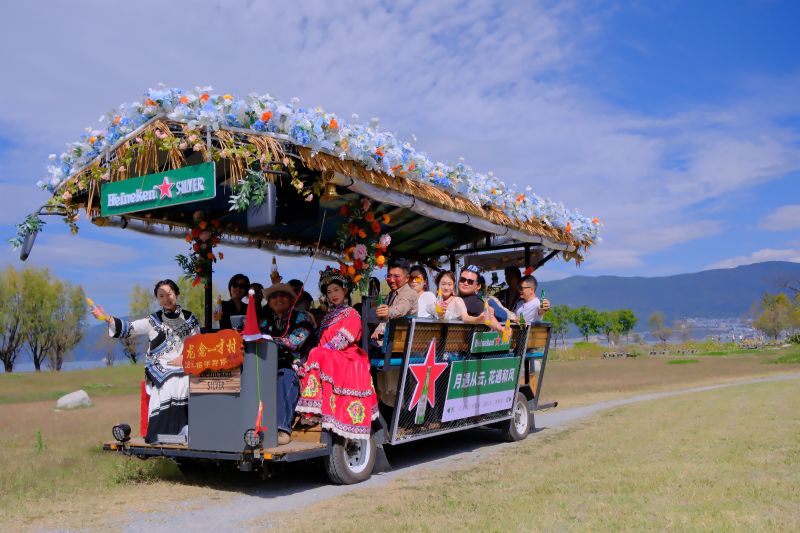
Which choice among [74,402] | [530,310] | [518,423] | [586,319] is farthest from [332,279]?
[586,319]

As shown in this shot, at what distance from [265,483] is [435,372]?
2139mm

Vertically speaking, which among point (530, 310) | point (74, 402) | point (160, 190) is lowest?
point (74, 402)

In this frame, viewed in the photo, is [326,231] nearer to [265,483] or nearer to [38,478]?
[265,483]

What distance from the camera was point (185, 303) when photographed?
2605cm

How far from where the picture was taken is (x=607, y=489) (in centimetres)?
557

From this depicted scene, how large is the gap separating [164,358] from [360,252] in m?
2.23

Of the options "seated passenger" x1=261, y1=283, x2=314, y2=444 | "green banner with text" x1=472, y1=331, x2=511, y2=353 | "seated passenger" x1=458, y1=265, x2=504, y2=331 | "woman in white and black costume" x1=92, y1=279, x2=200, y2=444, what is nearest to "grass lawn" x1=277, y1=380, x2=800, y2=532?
"seated passenger" x1=261, y1=283, x2=314, y2=444

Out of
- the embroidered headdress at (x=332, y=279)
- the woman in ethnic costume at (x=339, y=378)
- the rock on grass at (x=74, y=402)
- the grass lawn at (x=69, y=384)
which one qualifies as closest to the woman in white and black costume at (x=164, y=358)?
the woman in ethnic costume at (x=339, y=378)

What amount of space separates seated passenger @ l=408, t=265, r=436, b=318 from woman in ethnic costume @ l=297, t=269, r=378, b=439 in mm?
1032

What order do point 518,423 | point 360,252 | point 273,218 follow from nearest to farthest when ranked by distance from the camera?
point 273,218 < point 360,252 < point 518,423

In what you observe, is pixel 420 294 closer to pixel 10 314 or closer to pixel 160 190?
pixel 160 190

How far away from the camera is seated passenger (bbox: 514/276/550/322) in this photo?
9.31m

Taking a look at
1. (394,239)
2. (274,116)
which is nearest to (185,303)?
(394,239)

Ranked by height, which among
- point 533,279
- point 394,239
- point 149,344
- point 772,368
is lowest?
point 772,368
